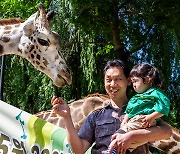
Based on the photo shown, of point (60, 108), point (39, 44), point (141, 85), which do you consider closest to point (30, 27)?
point (39, 44)

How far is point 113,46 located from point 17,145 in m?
5.29

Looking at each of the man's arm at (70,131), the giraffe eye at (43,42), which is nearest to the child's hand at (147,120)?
the man's arm at (70,131)

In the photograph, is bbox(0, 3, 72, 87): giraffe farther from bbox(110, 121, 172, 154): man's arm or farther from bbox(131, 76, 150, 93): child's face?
bbox(110, 121, 172, 154): man's arm

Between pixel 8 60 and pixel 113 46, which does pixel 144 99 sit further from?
pixel 8 60

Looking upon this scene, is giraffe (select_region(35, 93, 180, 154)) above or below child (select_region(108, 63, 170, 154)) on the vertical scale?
below

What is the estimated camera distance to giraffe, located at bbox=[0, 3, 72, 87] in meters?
3.67

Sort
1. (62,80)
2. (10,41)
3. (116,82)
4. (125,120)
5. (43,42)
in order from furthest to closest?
(10,41), (43,42), (62,80), (116,82), (125,120)

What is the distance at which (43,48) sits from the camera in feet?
12.4

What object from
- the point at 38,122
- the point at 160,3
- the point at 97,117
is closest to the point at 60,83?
the point at 38,122

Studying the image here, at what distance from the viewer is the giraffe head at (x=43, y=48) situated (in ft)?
12.0

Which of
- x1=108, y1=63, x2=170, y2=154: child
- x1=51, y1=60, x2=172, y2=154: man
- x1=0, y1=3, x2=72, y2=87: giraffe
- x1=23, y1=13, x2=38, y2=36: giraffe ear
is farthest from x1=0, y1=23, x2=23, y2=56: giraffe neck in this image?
x1=108, y1=63, x2=170, y2=154: child

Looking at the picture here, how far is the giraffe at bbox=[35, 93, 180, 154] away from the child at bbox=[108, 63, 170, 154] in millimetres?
2387

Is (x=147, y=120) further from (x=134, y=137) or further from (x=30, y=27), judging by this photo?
(x=30, y=27)

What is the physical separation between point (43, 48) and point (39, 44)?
57 millimetres
